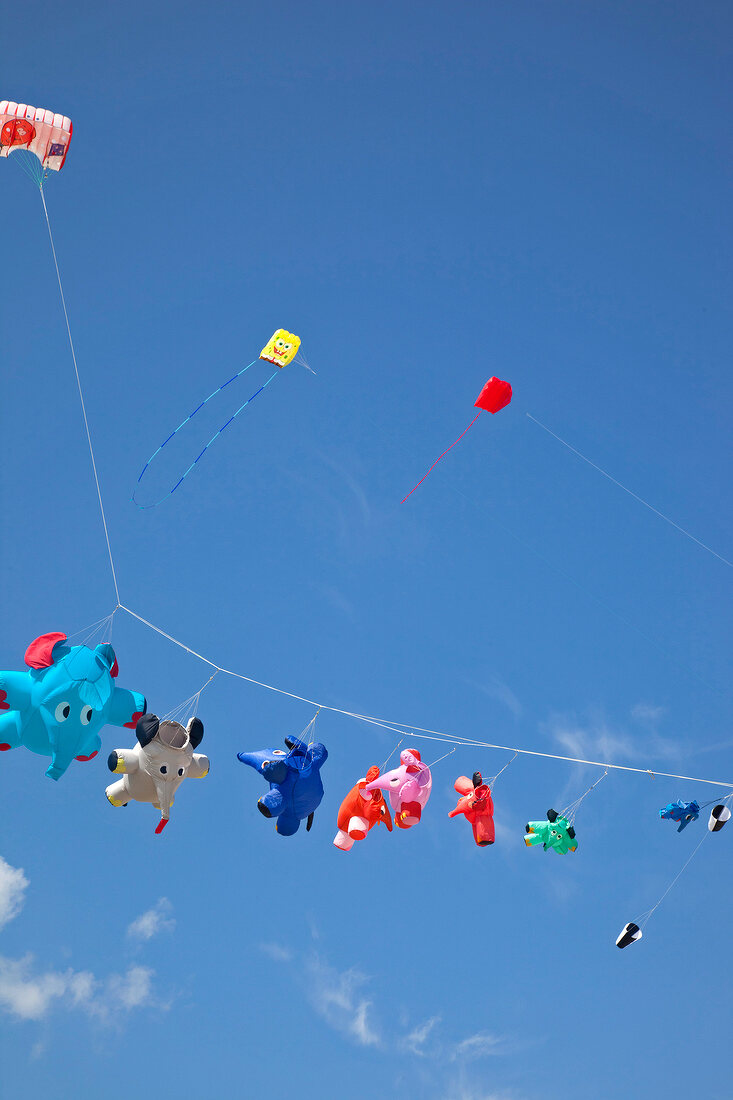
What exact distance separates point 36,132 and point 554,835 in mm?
11242

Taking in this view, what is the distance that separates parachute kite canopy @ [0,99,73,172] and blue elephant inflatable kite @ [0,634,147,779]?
6754 mm

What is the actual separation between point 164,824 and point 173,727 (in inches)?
41.4

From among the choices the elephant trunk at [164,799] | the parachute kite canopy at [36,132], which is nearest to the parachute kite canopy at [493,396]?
the elephant trunk at [164,799]

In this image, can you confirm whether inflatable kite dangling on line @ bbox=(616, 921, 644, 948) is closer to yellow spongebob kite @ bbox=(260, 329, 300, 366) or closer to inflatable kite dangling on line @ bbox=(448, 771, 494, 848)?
inflatable kite dangling on line @ bbox=(448, 771, 494, 848)

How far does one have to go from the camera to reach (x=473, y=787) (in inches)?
425

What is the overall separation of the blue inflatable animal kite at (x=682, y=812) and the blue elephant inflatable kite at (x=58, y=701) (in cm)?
627

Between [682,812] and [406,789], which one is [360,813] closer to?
[406,789]

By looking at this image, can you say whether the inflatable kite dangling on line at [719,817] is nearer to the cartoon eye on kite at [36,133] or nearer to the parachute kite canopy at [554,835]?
the parachute kite canopy at [554,835]

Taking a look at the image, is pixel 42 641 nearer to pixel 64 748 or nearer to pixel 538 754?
pixel 64 748

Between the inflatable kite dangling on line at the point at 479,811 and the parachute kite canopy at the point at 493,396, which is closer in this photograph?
the inflatable kite dangling on line at the point at 479,811

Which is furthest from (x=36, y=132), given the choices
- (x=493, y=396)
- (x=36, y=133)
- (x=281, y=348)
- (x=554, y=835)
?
(x=554, y=835)

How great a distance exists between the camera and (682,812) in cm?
1045

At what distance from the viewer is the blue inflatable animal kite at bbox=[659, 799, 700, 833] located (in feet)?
34.2

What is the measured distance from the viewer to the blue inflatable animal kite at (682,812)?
34.2 feet
